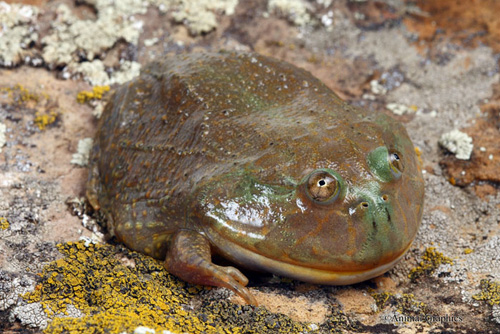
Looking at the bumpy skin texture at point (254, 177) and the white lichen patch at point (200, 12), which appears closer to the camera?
the bumpy skin texture at point (254, 177)

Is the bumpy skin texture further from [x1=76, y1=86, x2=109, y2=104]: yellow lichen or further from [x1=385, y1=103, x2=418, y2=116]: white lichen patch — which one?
[x1=385, y1=103, x2=418, y2=116]: white lichen patch

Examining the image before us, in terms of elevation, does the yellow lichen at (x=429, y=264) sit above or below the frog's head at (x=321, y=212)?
below

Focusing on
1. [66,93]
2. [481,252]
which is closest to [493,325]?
[481,252]

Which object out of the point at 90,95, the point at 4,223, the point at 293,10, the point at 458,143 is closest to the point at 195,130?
the point at 4,223

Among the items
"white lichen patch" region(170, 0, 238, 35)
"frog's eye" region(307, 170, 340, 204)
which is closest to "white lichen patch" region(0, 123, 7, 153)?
"white lichen patch" region(170, 0, 238, 35)

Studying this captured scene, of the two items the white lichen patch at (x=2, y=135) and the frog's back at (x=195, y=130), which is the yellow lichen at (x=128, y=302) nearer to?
the frog's back at (x=195, y=130)

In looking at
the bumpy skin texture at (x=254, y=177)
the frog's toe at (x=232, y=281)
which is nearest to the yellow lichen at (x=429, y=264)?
the bumpy skin texture at (x=254, y=177)
